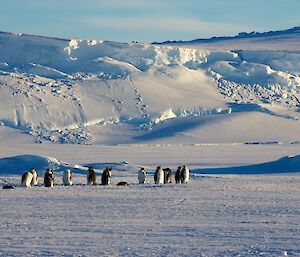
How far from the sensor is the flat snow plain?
1091 cm

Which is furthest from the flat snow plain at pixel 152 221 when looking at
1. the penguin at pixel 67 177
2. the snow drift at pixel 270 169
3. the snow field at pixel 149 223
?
the snow drift at pixel 270 169

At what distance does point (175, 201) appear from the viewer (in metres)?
17.9

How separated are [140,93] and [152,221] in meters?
65.8

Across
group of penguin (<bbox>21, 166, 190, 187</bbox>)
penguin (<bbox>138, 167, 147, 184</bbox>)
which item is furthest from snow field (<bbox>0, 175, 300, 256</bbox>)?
penguin (<bbox>138, 167, 147, 184</bbox>)

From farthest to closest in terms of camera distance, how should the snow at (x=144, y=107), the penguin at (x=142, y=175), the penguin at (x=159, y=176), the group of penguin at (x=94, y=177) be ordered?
the snow at (x=144, y=107) → the penguin at (x=159, y=176) → the penguin at (x=142, y=175) → the group of penguin at (x=94, y=177)

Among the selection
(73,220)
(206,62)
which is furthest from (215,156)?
(73,220)

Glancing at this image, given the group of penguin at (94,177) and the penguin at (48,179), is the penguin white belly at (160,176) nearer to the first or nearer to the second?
the group of penguin at (94,177)

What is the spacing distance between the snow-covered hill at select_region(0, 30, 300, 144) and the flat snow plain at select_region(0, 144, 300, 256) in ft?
167

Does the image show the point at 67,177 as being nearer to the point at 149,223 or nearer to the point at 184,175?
the point at 184,175

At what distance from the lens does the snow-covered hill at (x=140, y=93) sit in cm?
7412

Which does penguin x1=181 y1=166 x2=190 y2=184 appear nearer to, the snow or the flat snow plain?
the flat snow plain

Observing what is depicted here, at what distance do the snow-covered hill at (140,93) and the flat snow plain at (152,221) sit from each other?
50.9 metres

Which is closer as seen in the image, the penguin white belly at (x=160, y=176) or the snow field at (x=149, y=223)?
the snow field at (x=149, y=223)

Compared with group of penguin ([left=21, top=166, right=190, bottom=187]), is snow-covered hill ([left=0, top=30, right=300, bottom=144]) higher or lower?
higher
